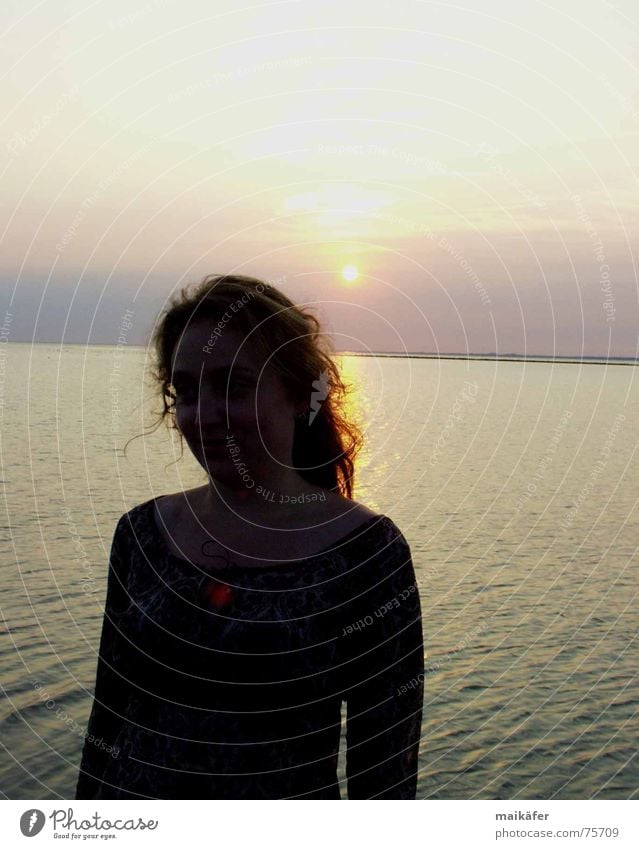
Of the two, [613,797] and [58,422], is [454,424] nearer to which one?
[58,422]

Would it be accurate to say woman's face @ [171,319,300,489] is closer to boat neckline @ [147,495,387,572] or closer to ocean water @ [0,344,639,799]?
boat neckline @ [147,495,387,572]

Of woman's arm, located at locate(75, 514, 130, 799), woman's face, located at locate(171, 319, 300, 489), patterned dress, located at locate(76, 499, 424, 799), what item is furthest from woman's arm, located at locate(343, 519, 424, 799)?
woman's arm, located at locate(75, 514, 130, 799)

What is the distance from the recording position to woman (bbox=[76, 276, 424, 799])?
8.73 feet

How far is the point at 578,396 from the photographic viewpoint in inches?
2977

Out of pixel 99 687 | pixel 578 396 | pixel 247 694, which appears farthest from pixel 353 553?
pixel 578 396

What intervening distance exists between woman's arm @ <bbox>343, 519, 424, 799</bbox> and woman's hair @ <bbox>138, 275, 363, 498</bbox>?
58 cm

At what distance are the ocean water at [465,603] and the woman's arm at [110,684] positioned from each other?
1015 millimetres

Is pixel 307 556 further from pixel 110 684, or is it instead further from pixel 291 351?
pixel 110 684

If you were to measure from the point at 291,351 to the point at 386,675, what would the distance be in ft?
3.57

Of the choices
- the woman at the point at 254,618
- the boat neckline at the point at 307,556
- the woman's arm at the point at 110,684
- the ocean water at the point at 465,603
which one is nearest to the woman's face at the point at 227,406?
the woman at the point at 254,618

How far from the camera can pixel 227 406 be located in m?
2.73

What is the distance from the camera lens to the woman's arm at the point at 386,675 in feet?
8.58

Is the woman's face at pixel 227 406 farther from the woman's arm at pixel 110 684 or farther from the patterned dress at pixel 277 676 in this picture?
the woman's arm at pixel 110 684

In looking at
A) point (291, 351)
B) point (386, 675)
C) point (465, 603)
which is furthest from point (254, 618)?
point (465, 603)
